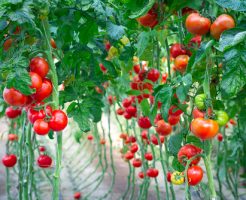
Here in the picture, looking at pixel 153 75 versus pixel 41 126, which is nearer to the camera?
pixel 41 126

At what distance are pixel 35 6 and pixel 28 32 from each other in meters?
0.13

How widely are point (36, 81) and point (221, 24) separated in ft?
1.55

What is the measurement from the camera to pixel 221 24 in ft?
2.80

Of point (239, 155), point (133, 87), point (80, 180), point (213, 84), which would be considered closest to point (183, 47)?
point (213, 84)

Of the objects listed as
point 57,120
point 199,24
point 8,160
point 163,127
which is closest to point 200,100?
point 199,24

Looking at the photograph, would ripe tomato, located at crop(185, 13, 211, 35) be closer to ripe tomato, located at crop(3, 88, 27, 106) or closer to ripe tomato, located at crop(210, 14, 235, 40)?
ripe tomato, located at crop(210, 14, 235, 40)

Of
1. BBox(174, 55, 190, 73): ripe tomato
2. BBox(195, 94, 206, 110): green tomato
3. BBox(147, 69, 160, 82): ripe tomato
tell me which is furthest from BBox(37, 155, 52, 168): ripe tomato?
BBox(195, 94, 206, 110): green tomato

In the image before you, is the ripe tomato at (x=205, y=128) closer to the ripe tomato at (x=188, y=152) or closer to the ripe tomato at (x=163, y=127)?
the ripe tomato at (x=188, y=152)

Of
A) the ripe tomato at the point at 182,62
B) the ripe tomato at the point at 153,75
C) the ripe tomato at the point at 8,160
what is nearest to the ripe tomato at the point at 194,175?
the ripe tomato at the point at 182,62

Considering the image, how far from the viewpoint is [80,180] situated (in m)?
3.60

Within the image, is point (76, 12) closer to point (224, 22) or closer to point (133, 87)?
point (133, 87)

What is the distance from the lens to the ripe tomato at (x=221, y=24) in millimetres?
847

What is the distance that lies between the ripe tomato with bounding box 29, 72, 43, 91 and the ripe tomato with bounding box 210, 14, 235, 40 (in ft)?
1.48

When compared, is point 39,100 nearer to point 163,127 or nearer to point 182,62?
point 182,62
